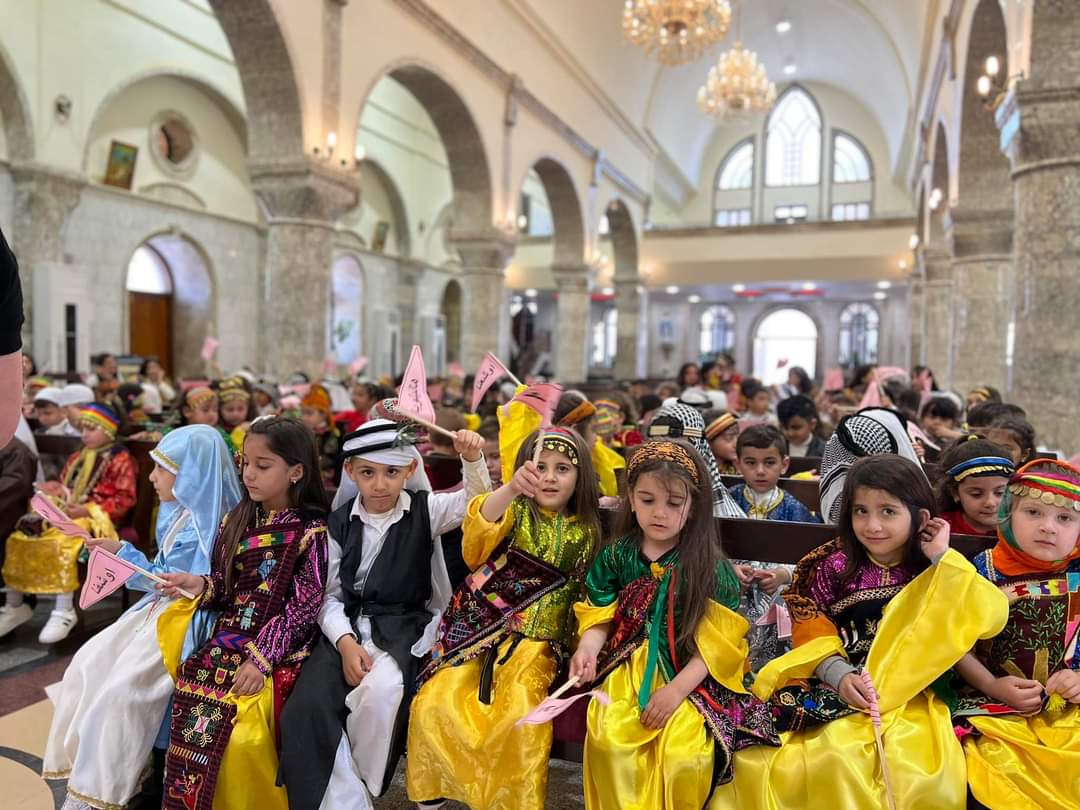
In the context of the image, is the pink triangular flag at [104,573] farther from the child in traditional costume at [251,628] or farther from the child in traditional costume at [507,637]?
the child in traditional costume at [507,637]

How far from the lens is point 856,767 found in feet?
6.39

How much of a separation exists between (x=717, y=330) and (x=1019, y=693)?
26608 millimetres

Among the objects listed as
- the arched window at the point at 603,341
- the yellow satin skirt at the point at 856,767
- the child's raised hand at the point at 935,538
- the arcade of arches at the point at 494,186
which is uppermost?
the arcade of arches at the point at 494,186

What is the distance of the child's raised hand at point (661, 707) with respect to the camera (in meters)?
2.10

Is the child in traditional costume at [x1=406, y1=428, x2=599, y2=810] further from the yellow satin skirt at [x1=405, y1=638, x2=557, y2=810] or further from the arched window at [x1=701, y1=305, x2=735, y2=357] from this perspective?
the arched window at [x1=701, y1=305, x2=735, y2=357]

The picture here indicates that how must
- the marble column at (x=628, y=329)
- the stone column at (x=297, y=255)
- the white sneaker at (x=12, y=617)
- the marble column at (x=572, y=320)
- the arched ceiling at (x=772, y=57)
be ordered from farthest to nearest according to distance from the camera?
the marble column at (x=628, y=329) < the marble column at (x=572, y=320) < the arched ceiling at (x=772, y=57) < the stone column at (x=297, y=255) < the white sneaker at (x=12, y=617)

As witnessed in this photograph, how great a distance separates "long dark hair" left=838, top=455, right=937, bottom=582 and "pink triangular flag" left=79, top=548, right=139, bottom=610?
6.80 ft

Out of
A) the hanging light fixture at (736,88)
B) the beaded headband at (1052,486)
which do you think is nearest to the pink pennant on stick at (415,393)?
the beaded headband at (1052,486)

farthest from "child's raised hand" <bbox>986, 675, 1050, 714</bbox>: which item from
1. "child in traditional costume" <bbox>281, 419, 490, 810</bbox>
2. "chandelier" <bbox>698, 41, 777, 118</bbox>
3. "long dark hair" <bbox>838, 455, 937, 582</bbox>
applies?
"chandelier" <bbox>698, 41, 777, 118</bbox>

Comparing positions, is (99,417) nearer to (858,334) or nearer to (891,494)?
Result: (891,494)

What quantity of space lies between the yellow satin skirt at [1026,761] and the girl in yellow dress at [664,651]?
0.51 meters

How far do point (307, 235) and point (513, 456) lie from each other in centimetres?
696

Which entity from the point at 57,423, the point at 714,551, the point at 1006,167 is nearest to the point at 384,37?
the point at 57,423

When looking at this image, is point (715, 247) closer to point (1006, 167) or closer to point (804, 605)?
point (1006, 167)
